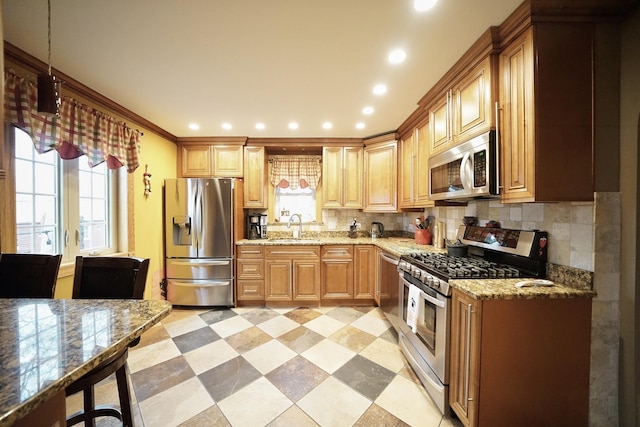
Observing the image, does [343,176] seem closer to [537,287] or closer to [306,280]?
[306,280]

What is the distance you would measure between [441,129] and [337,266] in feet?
6.58

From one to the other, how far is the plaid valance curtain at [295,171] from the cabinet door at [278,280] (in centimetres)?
123

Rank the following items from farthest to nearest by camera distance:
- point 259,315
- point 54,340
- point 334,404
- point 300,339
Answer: point 259,315
point 300,339
point 334,404
point 54,340

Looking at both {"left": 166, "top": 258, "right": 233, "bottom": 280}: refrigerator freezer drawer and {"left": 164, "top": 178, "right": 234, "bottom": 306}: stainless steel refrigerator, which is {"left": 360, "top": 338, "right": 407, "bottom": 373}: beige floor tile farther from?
{"left": 166, "top": 258, "right": 233, "bottom": 280}: refrigerator freezer drawer

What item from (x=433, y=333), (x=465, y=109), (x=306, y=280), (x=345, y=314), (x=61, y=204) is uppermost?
(x=465, y=109)

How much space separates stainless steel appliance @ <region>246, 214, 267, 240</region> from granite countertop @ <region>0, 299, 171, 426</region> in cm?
244

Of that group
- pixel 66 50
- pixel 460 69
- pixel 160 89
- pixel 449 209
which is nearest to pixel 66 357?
pixel 66 50

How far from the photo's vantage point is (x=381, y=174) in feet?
10.7

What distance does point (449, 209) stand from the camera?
8.54 feet

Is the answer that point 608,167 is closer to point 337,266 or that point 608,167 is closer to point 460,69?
point 460,69

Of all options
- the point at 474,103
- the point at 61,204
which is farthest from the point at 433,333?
the point at 61,204

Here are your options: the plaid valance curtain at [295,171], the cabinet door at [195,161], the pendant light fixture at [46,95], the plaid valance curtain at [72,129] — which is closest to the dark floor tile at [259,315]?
the plaid valance curtain at [295,171]

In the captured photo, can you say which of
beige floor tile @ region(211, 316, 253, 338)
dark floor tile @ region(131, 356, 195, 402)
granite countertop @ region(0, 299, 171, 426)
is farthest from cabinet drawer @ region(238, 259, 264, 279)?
granite countertop @ region(0, 299, 171, 426)

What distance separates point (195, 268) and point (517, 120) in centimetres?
348
